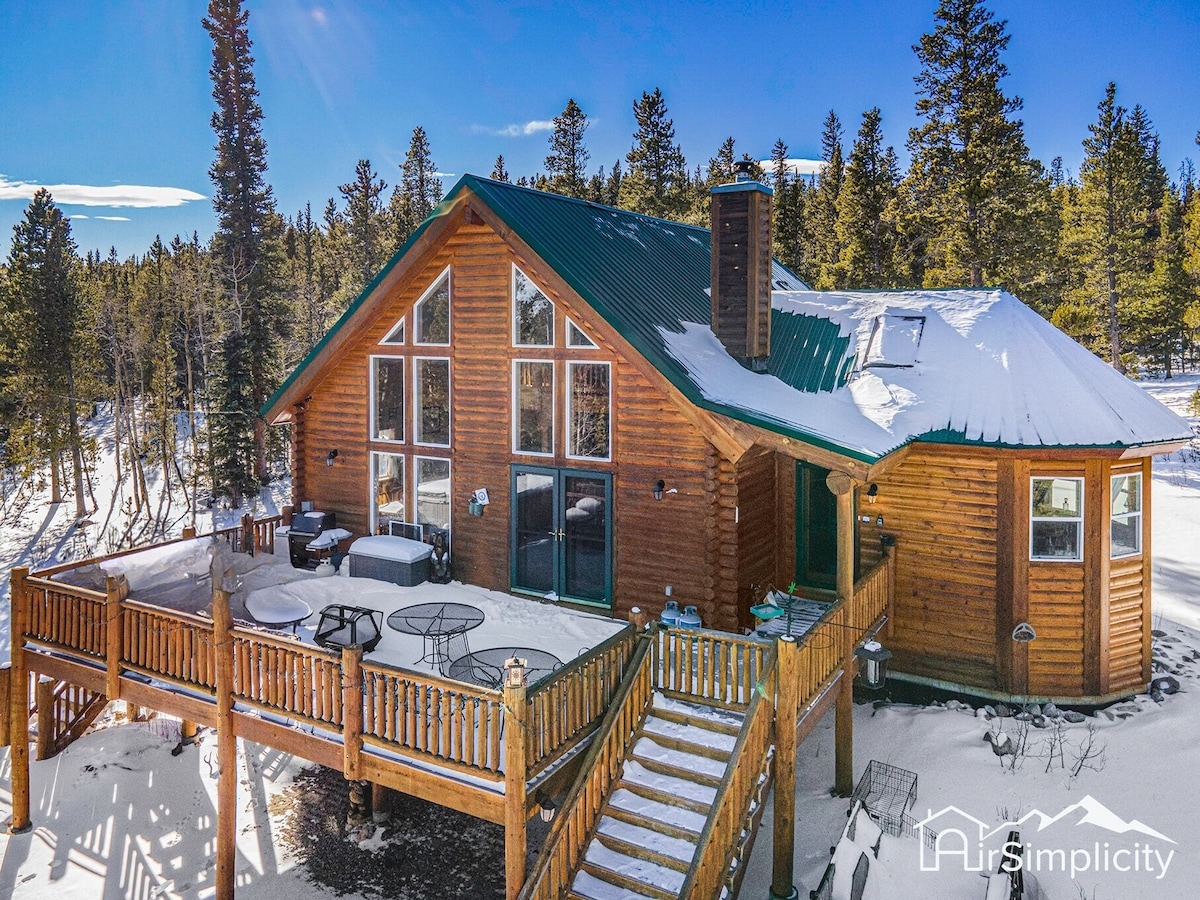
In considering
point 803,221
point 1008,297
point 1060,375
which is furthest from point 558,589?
point 803,221

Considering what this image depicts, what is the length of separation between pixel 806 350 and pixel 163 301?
3825 cm

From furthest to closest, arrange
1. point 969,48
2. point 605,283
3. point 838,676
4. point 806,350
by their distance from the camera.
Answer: point 969,48 < point 806,350 < point 605,283 < point 838,676

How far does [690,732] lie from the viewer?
785 centimetres

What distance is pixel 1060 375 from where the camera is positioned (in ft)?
35.4

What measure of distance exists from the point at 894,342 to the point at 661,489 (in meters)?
4.80

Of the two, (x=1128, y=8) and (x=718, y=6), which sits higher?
(x=718, y=6)

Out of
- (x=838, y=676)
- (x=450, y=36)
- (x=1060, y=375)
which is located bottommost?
(x=838, y=676)

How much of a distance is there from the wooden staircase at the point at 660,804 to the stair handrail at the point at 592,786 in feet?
0.31

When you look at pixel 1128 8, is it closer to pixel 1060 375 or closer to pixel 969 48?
pixel 969 48

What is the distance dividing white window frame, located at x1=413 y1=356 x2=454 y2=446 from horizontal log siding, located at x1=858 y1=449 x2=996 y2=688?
6.04 meters

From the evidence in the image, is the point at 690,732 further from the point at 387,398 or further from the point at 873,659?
the point at 387,398

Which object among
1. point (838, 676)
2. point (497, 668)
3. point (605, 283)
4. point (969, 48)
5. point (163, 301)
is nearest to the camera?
point (497, 668)

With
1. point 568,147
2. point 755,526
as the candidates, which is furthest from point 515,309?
point 568,147

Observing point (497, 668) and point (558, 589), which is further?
point (558, 589)
